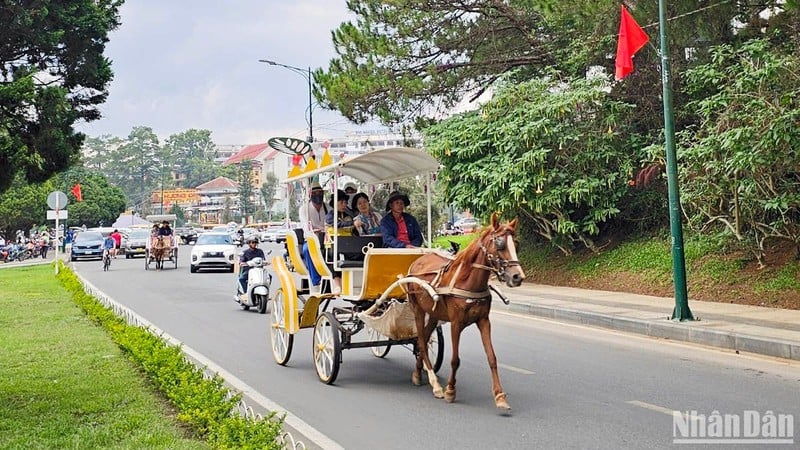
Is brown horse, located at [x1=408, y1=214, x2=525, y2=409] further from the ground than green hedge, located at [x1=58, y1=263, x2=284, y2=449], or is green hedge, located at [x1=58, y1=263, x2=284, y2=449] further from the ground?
brown horse, located at [x1=408, y1=214, x2=525, y2=409]

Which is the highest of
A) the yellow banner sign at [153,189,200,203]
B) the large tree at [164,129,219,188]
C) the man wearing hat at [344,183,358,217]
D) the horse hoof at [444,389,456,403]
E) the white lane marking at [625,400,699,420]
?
the large tree at [164,129,219,188]

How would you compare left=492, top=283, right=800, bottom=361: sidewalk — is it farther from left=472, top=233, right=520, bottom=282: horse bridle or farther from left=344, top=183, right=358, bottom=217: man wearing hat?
left=344, top=183, right=358, bottom=217: man wearing hat

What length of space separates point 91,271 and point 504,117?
2017cm

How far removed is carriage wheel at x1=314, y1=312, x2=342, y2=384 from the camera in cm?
842

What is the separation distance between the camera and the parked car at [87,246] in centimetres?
4262

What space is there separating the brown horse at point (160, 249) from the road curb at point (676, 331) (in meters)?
19.3

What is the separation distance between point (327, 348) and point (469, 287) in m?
2.24

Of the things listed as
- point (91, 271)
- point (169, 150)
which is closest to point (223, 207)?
point (169, 150)

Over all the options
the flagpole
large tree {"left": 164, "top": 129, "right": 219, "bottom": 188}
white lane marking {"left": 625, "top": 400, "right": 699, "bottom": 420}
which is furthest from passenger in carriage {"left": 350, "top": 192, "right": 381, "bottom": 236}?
large tree {"left": 164, "top": 129, "right": 219, "bottom": 188}

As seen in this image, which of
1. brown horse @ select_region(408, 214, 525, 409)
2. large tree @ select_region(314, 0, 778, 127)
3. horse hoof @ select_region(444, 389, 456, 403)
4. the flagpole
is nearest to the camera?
brown horse @ select_region(408, 214, 525, 409)

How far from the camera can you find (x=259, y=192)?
109688 mm

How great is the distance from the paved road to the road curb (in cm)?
30

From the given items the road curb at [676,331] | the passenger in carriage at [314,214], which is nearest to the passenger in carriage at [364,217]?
the passenger in carriage at [314,214]

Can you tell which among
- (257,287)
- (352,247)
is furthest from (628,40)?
(257,287)
